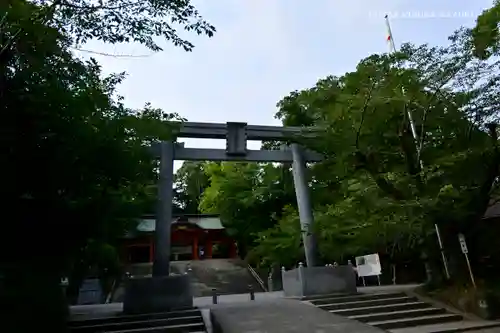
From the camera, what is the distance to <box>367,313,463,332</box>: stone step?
8.88 m

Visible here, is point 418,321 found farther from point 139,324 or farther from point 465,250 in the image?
point 139,324

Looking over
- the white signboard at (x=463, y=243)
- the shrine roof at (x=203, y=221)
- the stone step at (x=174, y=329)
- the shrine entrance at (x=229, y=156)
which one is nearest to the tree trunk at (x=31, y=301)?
the stone step at (x=174, y=329)

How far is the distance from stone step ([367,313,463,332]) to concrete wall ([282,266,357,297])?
312 centimetres

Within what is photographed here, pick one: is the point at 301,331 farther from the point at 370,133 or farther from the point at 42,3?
the point at 42,3

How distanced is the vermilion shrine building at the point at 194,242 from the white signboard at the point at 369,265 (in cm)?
1442


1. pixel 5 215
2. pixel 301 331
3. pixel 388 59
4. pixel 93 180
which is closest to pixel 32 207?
pixel 5 215

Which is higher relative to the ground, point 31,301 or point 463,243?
point 463,243

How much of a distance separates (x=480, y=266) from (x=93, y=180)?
991 cm

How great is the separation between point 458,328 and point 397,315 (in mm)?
1344

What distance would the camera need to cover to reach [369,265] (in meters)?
13.1

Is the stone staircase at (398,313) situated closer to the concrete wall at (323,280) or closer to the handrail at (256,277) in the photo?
the concrete wall at (323,280)

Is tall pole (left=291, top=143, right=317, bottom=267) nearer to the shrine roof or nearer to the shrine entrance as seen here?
the shrine entrance

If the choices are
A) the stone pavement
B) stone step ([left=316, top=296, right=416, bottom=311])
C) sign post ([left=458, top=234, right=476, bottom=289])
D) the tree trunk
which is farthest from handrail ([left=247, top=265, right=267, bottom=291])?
the tree trunk

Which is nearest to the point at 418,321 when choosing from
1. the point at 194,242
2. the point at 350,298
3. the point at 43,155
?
the point at 350,298
